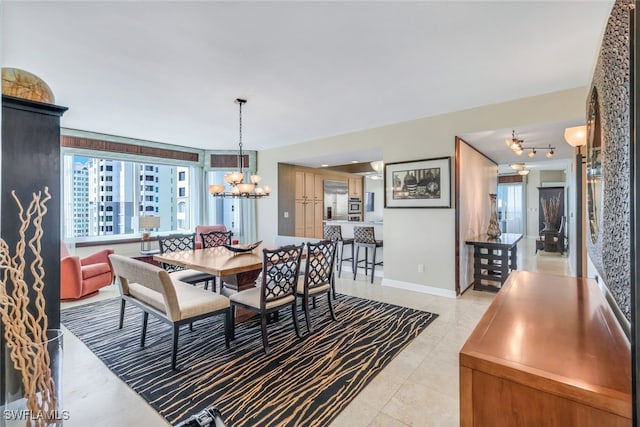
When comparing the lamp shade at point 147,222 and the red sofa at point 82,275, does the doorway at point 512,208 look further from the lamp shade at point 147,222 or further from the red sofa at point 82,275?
the red sofa at point 82,275

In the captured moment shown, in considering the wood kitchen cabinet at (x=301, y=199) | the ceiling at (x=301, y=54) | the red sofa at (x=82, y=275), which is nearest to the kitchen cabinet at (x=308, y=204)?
the wood kitchen cabinet at (x=301, y=199)

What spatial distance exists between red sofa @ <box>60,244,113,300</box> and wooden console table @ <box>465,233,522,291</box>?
18.0 ft

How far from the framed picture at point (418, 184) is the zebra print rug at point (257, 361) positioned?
1595 mm

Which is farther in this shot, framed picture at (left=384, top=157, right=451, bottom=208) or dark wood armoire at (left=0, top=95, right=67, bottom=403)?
framed picture at (left=384, top=157, right=451, bottom=208)

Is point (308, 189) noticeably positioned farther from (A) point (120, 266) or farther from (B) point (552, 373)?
(B) point (552, 373)

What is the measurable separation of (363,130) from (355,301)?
2.79 metres

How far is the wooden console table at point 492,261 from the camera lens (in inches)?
171

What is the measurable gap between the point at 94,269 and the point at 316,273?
3.41 m

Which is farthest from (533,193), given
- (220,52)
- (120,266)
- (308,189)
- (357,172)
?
(120,266)

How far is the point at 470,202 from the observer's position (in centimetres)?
486

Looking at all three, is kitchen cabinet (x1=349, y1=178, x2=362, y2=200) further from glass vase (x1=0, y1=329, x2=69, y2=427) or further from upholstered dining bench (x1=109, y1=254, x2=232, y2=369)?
glass vase (x1=0, y1=329, x2=69, y2=427)

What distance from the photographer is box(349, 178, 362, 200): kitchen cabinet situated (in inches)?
342

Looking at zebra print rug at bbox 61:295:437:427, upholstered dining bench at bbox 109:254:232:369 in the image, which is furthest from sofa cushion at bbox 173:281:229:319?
zebra print rug at bbox 61:295:437:427

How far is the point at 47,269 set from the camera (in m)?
1.84
